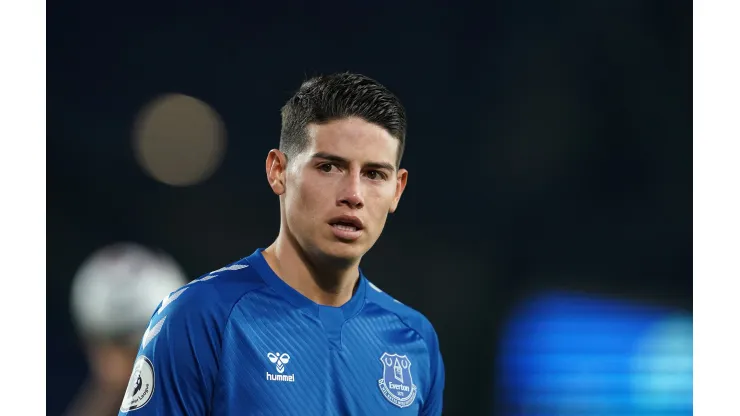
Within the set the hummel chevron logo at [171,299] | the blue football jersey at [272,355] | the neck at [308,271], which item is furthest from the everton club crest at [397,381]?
the hummel chevron logo at [171,299]

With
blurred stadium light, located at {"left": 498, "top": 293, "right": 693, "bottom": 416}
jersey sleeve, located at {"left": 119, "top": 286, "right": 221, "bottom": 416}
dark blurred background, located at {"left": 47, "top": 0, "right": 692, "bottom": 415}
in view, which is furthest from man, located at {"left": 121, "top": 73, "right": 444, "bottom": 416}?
blurred stadium light, located at {"left": 498, "top": 293, "right": 693, "bottom": 416}

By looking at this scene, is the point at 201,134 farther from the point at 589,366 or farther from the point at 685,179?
the point at 685,179

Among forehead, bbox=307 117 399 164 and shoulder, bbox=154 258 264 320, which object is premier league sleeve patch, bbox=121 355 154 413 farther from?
forehead, bbox=307 117 399 164

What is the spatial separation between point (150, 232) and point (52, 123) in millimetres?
855

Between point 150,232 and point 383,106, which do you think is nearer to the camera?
point 383,106

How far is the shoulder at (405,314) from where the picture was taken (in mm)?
2385

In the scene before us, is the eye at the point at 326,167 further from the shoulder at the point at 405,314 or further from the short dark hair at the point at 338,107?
the shoulder at the point at 405,314

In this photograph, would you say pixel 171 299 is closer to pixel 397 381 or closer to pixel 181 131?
pixel 397 381

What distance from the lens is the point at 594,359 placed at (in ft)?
14.9

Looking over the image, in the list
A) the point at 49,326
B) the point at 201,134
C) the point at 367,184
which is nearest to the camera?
the point at 367,184

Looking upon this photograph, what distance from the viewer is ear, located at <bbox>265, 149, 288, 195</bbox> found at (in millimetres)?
2176

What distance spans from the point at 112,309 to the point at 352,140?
205 cm

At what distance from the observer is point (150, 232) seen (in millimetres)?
4383

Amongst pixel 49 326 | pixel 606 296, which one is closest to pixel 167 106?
pixel 49 326
